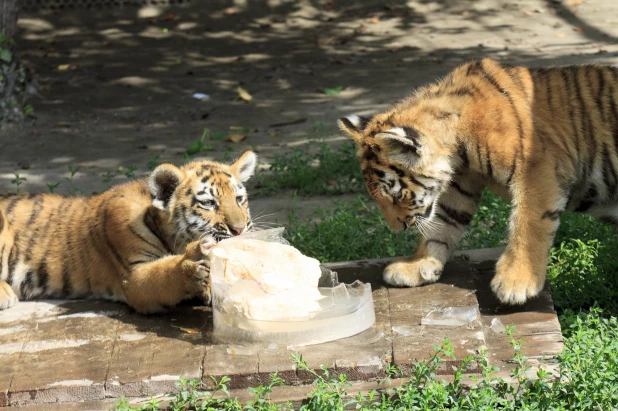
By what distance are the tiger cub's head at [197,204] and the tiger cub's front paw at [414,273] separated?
68 centimetres

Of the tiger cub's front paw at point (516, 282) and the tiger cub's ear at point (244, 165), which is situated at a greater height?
the tiger cub's ear at point (244, 165)

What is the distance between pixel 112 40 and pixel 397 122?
8113 mm

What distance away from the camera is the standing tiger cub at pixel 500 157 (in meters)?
3.79

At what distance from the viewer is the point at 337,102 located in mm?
8734

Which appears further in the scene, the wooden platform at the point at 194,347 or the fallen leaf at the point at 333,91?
the fallen leaf at the point at 333,91

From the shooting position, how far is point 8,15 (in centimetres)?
862

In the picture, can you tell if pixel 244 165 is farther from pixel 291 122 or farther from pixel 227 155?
pixel 291 122

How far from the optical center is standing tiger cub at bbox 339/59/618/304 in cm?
379

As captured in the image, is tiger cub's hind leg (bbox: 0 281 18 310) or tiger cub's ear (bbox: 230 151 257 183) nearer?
tiger cub's hind leg (bbox: 0 281 18 310)

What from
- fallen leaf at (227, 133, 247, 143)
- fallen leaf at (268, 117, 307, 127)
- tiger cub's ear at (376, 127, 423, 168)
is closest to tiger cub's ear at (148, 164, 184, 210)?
tiger cub's ear at (376, 127, 423, 168)

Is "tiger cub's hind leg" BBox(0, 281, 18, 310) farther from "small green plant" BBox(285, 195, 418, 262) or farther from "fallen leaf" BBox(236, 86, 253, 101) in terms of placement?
"fallen leaf" BBox(236, 86, 253, 101)

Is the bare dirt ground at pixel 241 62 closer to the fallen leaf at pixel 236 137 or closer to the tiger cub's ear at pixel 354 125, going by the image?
the fallen leaf at pixel 236 137

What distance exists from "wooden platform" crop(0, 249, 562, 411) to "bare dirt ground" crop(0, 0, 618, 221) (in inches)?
91.8

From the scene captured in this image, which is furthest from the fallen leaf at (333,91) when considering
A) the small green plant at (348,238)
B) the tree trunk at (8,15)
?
the small green plant at (348,238)
